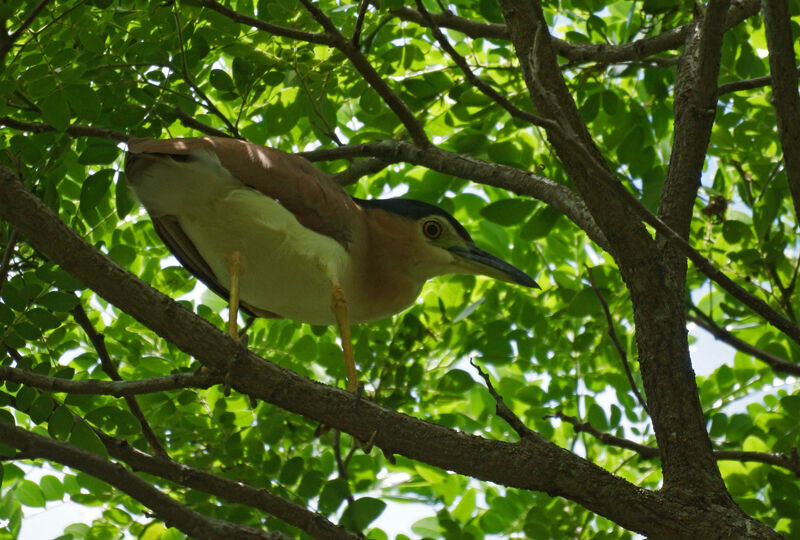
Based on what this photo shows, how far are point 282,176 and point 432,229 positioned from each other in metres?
0.96

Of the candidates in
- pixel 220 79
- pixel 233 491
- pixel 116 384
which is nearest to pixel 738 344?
pixel 233 491

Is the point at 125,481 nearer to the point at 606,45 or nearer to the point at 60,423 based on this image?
the point at 60,423

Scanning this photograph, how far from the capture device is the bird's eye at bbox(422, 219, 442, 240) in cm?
445

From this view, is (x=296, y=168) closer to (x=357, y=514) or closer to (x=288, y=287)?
(x=288, y=287)

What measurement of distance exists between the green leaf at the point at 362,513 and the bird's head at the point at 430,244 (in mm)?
1207

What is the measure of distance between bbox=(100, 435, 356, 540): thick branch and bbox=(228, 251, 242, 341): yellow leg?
574mm

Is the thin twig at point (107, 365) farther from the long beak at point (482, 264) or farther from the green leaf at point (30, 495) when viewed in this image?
the long beak at point (482, 264)

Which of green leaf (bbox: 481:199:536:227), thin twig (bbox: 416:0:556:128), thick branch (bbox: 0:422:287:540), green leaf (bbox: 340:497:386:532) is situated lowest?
thick branch (bbox: 0:422:287:540)

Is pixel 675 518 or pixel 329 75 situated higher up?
pixel 329 75

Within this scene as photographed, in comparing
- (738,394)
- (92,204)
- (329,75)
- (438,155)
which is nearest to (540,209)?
(438,155)

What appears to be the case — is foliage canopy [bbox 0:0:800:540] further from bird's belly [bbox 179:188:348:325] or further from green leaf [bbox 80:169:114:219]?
bird's belly [bbox 179:188:348:325]

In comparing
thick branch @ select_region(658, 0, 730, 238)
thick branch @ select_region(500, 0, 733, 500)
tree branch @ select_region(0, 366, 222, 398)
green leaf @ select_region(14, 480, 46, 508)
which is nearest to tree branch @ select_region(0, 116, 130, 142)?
tree branch @ select_region(0, 366, 222, 398)

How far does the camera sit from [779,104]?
10.6 feet

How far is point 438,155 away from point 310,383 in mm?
1678
